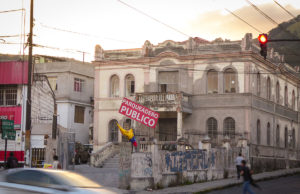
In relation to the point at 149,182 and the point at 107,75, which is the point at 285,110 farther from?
the point at 149,182

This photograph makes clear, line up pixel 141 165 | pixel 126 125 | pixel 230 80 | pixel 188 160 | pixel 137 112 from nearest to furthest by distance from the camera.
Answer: pixel 141 165 < pixel 188 160 < pixel 137 112 < pixel 230 80 < pixel 126 125

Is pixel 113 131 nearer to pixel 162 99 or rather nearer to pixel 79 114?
pixel 162 99

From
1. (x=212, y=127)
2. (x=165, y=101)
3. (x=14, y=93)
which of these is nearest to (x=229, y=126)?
(x=212, y=127)

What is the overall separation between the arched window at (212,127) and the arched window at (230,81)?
2.46 m

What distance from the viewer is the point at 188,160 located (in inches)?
1056

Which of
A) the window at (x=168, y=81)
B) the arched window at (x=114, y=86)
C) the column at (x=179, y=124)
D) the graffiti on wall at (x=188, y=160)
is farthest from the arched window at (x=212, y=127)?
the graffiti on wall at (x=188, y=160)

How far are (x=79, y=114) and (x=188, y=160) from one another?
24.9 meters

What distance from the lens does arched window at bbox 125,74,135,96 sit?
1661 inches

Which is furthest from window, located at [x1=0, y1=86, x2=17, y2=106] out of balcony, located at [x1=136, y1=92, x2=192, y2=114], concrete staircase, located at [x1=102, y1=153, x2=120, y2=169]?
balcony, located at [x1=136, y1=92, x2=192, y2=114]

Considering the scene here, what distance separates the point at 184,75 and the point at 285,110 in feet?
39.6

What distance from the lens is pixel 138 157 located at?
2286cm

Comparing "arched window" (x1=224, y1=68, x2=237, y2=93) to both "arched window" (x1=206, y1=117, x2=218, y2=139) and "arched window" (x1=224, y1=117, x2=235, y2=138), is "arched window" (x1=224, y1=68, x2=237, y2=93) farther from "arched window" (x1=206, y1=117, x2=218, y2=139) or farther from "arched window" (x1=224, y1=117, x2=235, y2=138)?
"arched window" (x1=206, y1=117, x2=218, y2=139)

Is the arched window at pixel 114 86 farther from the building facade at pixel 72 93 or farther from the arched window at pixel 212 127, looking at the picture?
the arched window at pixel 212 127

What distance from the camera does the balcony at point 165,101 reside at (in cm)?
3769
